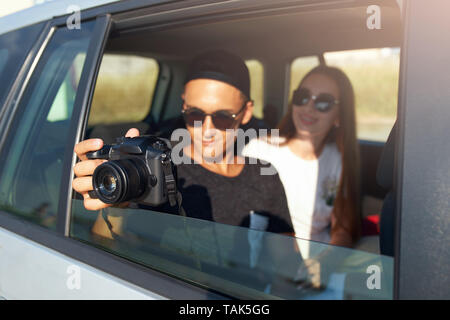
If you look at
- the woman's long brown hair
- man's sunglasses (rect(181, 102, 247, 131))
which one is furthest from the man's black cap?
the woman's long brown hair

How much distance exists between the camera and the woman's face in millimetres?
2633

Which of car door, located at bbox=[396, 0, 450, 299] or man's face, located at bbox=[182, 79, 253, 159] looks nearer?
car door, located at bbox=[396, 0, 450, 299]

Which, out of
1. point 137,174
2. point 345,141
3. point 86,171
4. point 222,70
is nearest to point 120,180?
point 137,174

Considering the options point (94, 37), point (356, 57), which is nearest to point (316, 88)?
point (94, 37)

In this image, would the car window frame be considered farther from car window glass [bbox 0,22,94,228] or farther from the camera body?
the camera body

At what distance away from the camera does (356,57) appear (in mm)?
17016

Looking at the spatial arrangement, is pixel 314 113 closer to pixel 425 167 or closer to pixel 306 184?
pixel 306 184

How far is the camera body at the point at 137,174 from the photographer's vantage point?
112 cm

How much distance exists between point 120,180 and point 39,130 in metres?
0.78

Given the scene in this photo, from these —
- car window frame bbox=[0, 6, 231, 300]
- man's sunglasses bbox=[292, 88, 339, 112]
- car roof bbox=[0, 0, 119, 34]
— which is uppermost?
car roof bbox=[0, 0, 119, 34]

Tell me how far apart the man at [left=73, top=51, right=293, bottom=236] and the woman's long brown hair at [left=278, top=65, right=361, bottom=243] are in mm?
703

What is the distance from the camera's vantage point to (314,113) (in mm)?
2631
